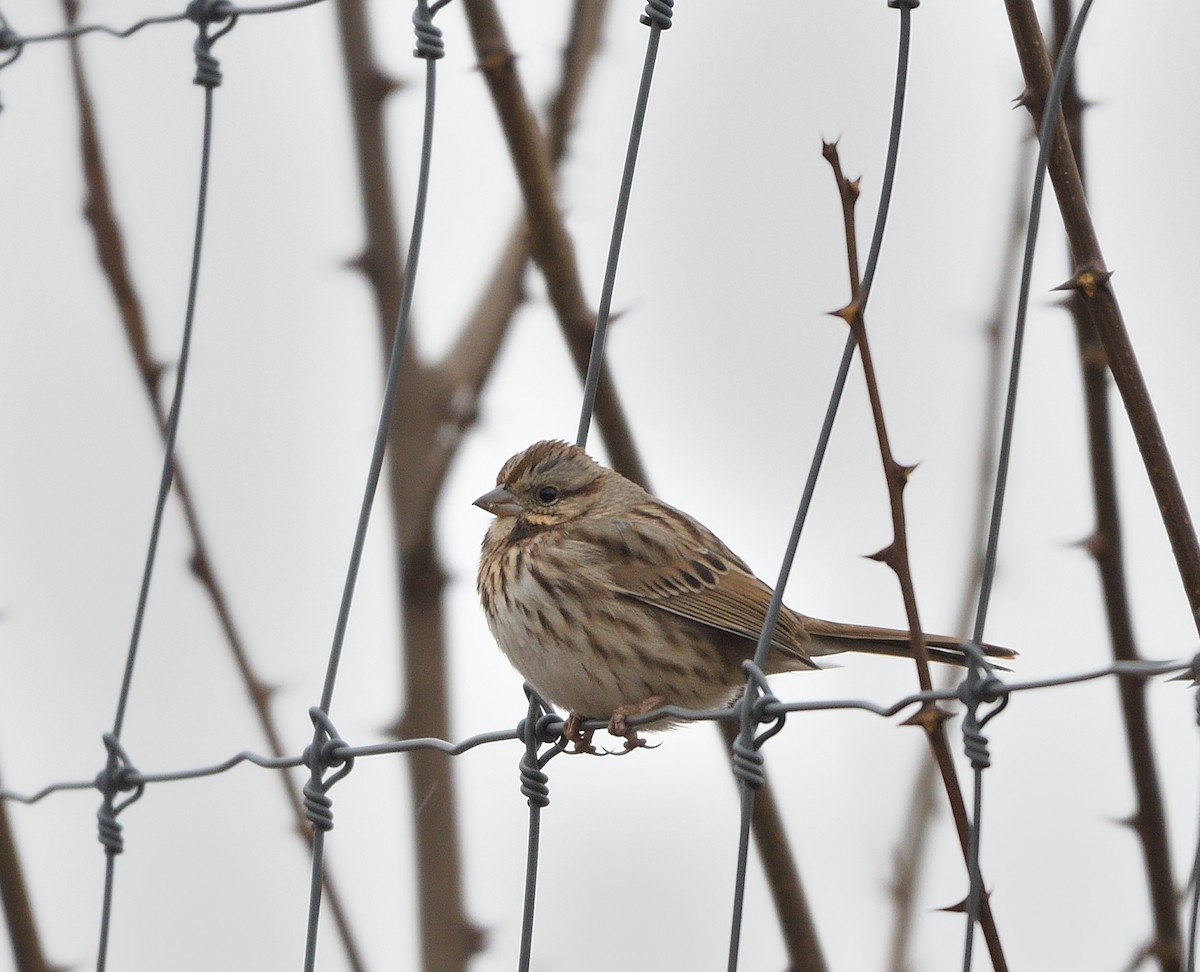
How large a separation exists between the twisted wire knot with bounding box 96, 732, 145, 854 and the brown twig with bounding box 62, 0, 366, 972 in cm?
28

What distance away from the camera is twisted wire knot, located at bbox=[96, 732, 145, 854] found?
3410 millimetres

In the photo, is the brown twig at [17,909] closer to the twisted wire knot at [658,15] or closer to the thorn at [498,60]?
the thorn at [498,60]

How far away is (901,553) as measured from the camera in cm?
235

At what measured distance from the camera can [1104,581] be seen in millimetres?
2785

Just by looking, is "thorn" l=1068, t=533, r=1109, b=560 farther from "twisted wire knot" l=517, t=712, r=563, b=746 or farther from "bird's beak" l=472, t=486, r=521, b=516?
"bird's beak" l=472, t=486, r=521, b=516

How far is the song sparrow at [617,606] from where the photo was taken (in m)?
3.86

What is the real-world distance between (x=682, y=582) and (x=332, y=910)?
1217 millimetres

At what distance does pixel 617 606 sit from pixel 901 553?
1.69m

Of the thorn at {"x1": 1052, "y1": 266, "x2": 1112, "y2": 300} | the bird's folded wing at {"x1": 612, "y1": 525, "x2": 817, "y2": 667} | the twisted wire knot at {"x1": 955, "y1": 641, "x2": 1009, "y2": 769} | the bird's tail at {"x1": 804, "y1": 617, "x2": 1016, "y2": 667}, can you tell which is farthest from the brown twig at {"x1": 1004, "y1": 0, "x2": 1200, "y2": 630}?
the bird's tail at {"x1": 804, "y1": 617, "x2": 1016, "y2": 667}

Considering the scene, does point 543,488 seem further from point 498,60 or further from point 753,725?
point 753,725

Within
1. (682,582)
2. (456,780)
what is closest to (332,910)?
(456,780)

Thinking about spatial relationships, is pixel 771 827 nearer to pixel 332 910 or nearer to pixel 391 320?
pixel 332 910

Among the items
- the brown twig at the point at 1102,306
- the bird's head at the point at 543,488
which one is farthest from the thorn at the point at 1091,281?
the bird's head at the point at 543,488

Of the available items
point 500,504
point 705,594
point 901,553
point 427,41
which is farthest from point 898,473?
point 500,504
